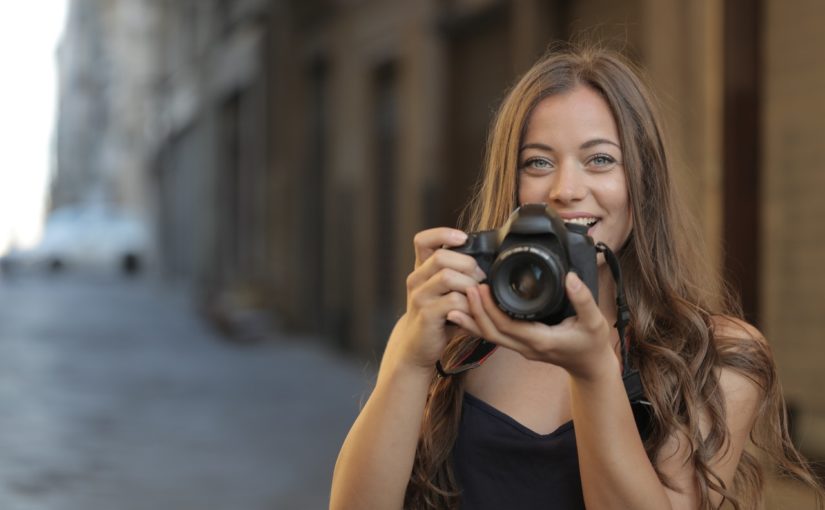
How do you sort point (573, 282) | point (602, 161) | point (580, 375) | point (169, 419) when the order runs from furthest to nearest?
point (169, 419)
point (602, 161)
point (580, 375)
point (573, 282)

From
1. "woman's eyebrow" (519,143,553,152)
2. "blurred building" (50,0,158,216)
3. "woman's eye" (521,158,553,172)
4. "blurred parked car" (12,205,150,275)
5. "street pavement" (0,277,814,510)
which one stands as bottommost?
"street pavement" (0,277,814,510)

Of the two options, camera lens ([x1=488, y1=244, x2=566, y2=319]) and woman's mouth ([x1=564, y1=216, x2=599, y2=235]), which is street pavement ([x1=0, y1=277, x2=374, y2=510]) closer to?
woman's mouth ([x1=564, y1=216, x2=599, y2=235])

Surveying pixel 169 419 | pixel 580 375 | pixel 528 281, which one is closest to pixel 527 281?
pixel 528 281

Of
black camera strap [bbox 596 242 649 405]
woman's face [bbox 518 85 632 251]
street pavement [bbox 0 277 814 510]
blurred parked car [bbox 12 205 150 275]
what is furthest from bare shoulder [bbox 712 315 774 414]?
blurred parked car [bbox 12 205 150 275]

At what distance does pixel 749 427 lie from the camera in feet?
6.56

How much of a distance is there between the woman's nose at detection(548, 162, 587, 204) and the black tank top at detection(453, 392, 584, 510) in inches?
14.6

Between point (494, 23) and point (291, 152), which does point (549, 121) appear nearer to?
point (494, 23)

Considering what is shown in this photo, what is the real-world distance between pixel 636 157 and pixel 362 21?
12.4 meters

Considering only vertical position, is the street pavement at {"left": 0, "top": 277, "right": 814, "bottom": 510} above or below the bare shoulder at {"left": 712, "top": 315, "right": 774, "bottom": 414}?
below

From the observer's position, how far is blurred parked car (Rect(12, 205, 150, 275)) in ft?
135

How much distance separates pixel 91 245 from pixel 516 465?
4377 centimetres

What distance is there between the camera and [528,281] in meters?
1.72

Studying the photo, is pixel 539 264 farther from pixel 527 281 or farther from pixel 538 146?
pixel 538 146

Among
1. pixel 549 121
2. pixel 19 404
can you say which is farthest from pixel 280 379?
pixel 549 121
